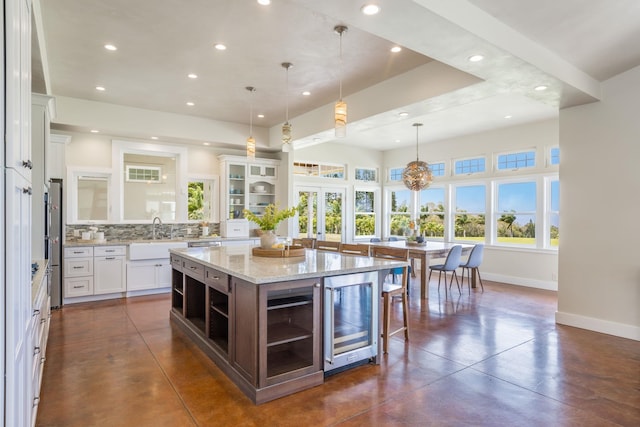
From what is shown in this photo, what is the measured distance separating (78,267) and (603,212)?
7.02 m

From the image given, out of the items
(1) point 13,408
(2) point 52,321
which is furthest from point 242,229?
(1) point 13,408

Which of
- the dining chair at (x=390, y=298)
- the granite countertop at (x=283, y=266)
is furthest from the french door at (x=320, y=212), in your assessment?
the granite countertop at (x=283, y=266)

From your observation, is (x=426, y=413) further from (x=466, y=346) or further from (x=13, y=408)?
(x=13, y=408)

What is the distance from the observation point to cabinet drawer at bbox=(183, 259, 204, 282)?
11.8ft

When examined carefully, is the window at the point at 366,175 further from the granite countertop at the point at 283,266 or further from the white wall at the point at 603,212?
the granite countertop at the point at 283,266

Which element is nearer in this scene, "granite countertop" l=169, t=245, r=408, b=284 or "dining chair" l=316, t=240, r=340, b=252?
"granite countertop" l=169, t=245, r=408, b=284

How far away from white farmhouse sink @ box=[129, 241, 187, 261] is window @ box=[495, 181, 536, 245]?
20.5ft

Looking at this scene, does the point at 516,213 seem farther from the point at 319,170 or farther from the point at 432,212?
the point at 319,170

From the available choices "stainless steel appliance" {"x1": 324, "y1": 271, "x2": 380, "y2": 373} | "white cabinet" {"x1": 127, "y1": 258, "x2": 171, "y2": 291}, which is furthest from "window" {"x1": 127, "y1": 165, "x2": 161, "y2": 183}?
"stainless steel appliance" {"x1": 324, "y1": 271, "x2": 380, "y2": 373}

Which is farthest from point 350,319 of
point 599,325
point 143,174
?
point 143,174

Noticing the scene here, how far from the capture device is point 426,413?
2.49 meters

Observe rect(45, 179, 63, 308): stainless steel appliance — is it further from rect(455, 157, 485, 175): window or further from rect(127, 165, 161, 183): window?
rect(455, 157, 485, 175): window

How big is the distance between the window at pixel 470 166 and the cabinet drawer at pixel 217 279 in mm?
6463


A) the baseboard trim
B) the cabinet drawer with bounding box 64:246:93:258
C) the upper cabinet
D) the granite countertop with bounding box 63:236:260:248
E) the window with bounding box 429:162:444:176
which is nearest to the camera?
the baseboard trim
